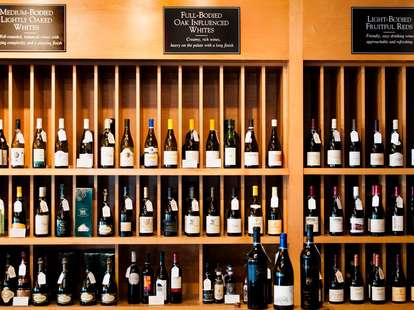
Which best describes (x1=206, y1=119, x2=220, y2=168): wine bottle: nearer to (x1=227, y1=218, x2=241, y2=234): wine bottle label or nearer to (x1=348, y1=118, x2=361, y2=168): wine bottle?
(x1=227, y1=218, x2=241, y2=234): wine bottle label

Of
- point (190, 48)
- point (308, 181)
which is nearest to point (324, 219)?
point (308, 181)

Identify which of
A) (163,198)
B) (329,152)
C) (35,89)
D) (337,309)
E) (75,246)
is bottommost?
(337,309)

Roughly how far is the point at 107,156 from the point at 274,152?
32.6 inches

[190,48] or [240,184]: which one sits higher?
[190,48]

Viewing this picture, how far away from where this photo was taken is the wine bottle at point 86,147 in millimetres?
3086

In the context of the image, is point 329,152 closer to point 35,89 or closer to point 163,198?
point 163,198

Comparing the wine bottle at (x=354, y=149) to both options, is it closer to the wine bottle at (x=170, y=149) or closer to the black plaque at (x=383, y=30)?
the black plaque at (x=383, y=30)

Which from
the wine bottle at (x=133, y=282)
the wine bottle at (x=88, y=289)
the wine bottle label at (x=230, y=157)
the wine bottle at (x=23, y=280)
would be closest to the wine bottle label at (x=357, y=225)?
the wine bottle label at (x=230, y=157)

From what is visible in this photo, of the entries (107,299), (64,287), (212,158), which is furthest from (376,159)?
(64,287)

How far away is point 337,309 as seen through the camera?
302 centimetres

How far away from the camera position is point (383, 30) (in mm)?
3107

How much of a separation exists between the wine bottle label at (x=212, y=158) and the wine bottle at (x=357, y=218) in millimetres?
718

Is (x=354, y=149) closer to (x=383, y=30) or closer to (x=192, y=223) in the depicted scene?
(x=383, y=30)

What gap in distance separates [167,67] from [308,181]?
3.14 ft
